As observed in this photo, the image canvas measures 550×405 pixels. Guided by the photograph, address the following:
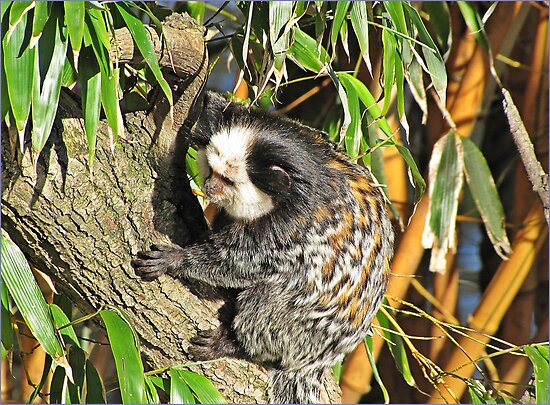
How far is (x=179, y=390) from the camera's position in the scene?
4.68ft

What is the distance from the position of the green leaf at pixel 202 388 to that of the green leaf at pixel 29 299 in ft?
0.80

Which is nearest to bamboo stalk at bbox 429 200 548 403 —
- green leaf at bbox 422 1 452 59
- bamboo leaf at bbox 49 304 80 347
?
green leaf at bbox 422 1 452 59

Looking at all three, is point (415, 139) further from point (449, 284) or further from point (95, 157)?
Answer: point (95, 157)

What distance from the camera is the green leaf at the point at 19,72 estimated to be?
46.0 inches

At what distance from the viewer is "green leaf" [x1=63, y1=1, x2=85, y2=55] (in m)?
1.16

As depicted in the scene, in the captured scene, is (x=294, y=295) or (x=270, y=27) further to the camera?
(x=294, y=295)

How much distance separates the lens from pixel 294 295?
151 centimetres

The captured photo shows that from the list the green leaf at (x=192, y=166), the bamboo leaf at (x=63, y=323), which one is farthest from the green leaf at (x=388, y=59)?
the bamboo leaf at (x=63, y=323)

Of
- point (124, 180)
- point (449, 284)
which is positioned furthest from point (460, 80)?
point (124, 180)

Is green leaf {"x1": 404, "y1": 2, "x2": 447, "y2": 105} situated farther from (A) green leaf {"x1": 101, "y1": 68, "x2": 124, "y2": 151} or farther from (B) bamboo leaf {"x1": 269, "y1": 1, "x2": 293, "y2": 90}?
(A) green leaf {"x1": 101, "y1": 68, "x2": 124, "y2": 151}

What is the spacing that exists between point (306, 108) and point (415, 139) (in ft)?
1.83

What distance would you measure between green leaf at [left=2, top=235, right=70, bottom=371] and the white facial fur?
38 centimetres

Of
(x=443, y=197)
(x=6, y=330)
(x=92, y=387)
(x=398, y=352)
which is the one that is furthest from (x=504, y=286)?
(x=6, y=330)

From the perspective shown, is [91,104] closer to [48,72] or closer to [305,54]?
[48,72]
